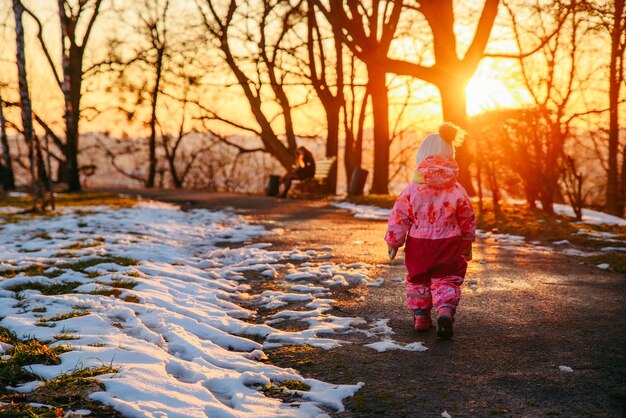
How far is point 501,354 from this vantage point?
3.75m

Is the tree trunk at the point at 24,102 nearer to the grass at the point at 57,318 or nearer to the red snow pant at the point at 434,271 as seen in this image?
the grass at the point at 57,318

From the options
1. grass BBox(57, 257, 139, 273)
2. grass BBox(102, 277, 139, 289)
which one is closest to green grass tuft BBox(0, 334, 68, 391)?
grass BBox(102, 277, 139, 289)

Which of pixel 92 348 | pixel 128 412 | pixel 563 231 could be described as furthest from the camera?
pixel 563 231

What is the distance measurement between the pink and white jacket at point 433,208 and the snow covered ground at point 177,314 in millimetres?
866

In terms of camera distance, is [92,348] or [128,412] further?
[92,348]

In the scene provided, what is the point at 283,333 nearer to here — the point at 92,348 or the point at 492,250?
the point at 92,348

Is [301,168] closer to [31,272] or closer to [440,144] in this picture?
[31,272]

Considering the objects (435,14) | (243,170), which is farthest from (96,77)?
(435,14)

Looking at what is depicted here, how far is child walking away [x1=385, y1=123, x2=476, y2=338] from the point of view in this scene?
14.4 feet

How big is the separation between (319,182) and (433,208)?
16.5 metres

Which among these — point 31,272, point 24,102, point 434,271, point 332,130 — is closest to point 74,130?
point 24,102

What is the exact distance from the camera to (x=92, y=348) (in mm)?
3535

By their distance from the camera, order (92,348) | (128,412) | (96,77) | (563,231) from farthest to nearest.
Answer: (96,77)
(563,231)
(92,348)
(128,412)

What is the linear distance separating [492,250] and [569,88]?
1673 cm
